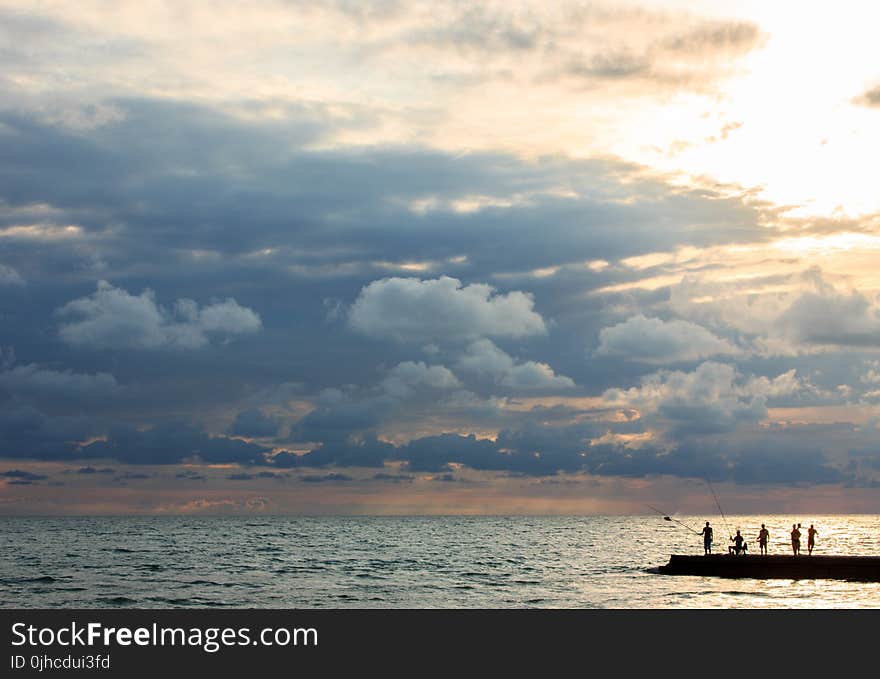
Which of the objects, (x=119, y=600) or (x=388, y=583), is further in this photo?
(x=388, y=583)

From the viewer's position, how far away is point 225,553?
355 feet

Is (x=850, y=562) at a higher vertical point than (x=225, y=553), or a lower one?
higher

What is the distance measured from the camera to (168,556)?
102562 mm

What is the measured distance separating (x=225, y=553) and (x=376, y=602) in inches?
2284
